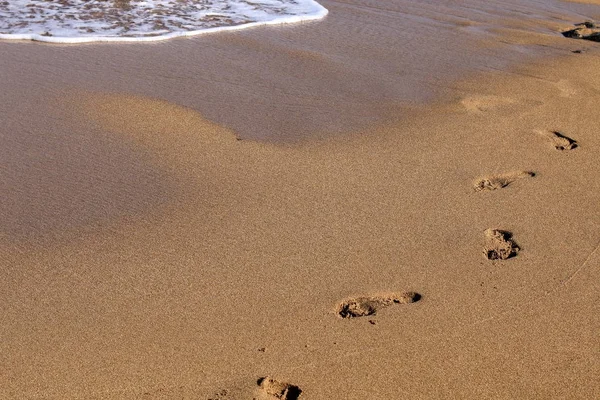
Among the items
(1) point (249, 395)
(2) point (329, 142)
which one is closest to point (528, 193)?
(2) point (329, 142)

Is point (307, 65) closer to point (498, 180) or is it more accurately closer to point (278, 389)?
point (498, 180)

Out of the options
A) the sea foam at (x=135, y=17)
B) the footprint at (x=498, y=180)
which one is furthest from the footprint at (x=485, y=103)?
the sea foam at (x=135, y=17)

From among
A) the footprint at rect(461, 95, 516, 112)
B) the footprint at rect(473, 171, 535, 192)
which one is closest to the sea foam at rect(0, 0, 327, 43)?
the footprint at rect(461, 95, 516, 112)

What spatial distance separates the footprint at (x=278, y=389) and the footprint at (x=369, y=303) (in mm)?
447

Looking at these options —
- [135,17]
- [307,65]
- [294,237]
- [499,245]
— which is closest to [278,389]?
[294,237]

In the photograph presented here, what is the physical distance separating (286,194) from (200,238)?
58 centimetres

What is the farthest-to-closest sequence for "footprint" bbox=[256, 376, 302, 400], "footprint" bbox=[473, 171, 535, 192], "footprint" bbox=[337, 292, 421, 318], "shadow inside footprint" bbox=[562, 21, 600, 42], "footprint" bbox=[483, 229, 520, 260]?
"shadow inside footprint" bbox=[562, 21, 600, 42] < "footprint" bbox=[473, 171, 535, 192] < "footprint" bbox=[483, 229, 520, 260] < "footprint" bbox=[337, 292, 421, 318] < "footprint" bbox=[256, 376, 302, 400]

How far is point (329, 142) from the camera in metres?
4.17

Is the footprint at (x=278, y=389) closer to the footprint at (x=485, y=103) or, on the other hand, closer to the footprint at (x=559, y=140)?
the footprint at (x=559, y=140)

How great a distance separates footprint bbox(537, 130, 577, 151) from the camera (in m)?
4.21

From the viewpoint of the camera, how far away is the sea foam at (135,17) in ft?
20.3

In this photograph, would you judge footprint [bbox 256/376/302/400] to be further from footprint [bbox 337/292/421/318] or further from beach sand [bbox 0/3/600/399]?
footprint [bbox 337/292/421/318]

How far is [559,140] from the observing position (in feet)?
14.1

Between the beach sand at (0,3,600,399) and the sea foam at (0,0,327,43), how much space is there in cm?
103
